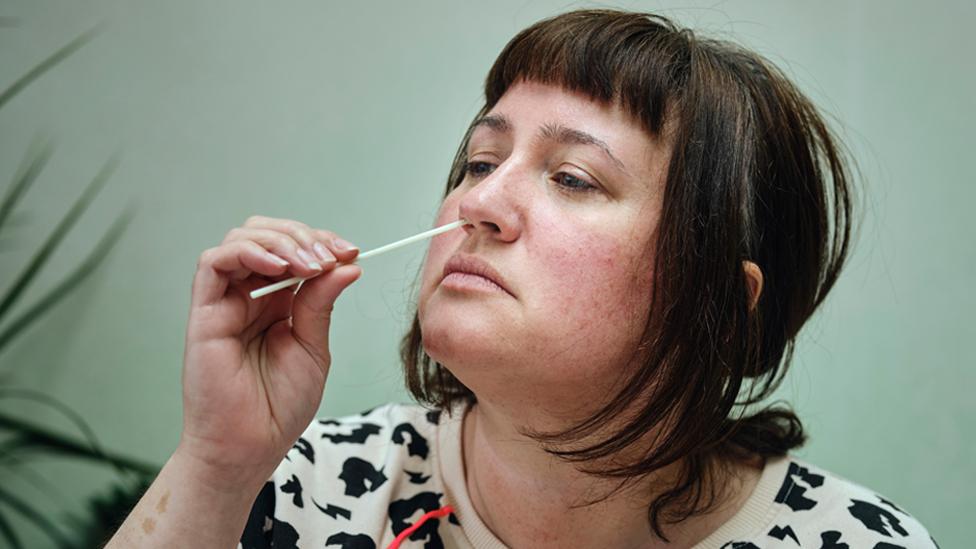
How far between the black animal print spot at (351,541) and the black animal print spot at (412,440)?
0.16 meters

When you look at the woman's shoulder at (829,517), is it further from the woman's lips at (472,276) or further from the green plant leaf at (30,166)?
the green plant leaf at (30,166)

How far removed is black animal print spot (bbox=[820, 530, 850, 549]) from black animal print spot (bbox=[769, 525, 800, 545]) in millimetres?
32

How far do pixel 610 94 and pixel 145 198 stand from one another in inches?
42.6

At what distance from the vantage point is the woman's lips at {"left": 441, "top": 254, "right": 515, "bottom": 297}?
0.89 m

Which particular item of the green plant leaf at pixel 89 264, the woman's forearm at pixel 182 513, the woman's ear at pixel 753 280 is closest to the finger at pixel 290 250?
the woman's forearm at pixel 182 513

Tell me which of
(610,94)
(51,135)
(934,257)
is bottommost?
(934,257)

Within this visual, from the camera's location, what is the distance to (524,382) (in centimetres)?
92

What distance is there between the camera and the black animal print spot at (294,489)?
109 cm

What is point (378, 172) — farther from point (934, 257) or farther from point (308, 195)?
point (934, 257)

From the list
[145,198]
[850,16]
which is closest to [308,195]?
[145,198]

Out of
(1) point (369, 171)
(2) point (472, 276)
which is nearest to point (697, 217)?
(2) point (472, 276)

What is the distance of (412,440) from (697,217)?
54 cm

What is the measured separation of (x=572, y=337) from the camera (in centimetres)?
90

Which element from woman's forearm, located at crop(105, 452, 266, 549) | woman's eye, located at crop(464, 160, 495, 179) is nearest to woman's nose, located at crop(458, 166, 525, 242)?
woman's eye, located at crop(464, 160, 495, 179)
